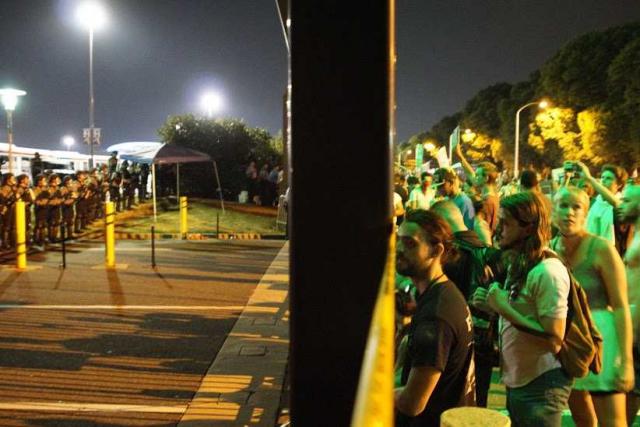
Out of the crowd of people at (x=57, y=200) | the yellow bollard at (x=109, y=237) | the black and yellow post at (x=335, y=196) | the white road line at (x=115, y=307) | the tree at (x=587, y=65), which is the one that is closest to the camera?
the black and yellow post at (x=335, y=196)

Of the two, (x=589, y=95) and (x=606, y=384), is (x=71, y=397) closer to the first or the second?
(x=606, y=384)

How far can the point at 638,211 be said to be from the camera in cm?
424

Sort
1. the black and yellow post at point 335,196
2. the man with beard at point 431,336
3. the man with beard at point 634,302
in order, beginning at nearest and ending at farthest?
the black and yellow post at point 335,196, the man with beard at point 431,336, the man with beard at point 634,302

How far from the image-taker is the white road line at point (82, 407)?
5.30 meters

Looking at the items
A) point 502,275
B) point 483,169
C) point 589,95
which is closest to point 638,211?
point 502,275

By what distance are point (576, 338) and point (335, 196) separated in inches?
88.0

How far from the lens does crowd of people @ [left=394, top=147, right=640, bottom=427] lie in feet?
8.65

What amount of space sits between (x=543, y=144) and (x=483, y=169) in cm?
5676

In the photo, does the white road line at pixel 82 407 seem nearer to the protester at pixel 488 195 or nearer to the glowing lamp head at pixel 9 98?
the protester at pixel 488 195

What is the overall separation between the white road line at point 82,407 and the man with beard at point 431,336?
10.3 ft

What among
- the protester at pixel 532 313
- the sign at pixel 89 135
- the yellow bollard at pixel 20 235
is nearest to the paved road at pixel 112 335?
the yellow bollard at pixel 20 235

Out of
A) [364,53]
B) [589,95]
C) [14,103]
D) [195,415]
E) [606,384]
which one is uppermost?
[589,95]

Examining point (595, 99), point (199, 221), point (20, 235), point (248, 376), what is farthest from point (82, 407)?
point (595, 99)

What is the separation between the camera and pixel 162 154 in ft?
77.2
